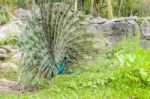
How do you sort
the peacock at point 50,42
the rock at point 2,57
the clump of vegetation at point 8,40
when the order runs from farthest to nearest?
the clump of vegetation at point 8,40 < the rock at point 2,57 < the peacock at point 50,42

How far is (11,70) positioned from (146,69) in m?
5.37

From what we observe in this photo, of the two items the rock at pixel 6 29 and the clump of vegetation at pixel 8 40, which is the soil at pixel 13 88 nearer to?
the clump of vegetation at pixel 8 40

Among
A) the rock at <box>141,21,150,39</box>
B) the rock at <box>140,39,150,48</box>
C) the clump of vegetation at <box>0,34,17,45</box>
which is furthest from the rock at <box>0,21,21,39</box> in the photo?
the rock at <box>140,39,150,48</box>

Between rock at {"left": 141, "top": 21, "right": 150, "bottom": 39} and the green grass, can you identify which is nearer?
the green grass

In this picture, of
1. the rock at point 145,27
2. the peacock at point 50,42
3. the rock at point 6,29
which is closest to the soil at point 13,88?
the peacock at point 50,42

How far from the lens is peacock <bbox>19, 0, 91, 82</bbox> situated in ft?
21.5

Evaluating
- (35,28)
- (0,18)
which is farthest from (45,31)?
(0,18)

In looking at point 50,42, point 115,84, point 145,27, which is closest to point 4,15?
point 145,27

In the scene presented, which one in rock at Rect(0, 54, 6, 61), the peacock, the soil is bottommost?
rock at Rect(0, 54, 6, 61)

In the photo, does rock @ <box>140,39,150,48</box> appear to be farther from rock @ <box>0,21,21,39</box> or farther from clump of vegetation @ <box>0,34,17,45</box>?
rock @ <box>0,21,21,39</box>

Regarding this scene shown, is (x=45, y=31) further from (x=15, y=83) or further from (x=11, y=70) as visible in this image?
(x=11, y=70)

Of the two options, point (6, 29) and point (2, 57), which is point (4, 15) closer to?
point (6, 29)

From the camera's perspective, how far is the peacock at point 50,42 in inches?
258

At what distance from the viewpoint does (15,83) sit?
7703mm
